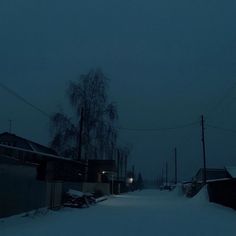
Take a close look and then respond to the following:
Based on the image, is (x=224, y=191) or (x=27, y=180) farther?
(x=224, y=191)

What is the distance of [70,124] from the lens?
4744 cm

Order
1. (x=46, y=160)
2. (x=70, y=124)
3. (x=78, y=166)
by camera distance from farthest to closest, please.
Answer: (x=70, y=124)
(x=78, y=166)
(x=46, y=160)

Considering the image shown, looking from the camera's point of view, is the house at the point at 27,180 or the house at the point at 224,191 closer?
the house at the point at 27,180

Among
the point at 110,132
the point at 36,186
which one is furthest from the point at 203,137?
the point at 36,186

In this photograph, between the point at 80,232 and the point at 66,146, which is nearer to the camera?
the point at 80,232

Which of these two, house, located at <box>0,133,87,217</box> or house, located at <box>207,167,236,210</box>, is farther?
house, located at <box>207,167,236,210</box>

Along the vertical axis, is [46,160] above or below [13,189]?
above

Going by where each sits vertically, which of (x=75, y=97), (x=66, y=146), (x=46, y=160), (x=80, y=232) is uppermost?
(x=75, y=97)

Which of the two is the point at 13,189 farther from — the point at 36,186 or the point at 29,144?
the point at 29,144

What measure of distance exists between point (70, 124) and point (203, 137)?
14.9 m

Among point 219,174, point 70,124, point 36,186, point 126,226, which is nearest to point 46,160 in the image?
point 36,186

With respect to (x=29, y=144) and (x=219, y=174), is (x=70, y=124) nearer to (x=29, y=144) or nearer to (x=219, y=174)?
(x=29, y=144)

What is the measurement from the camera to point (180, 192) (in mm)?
68000

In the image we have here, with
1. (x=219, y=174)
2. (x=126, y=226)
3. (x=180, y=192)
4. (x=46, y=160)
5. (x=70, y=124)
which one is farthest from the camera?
(x=219, y=174)
